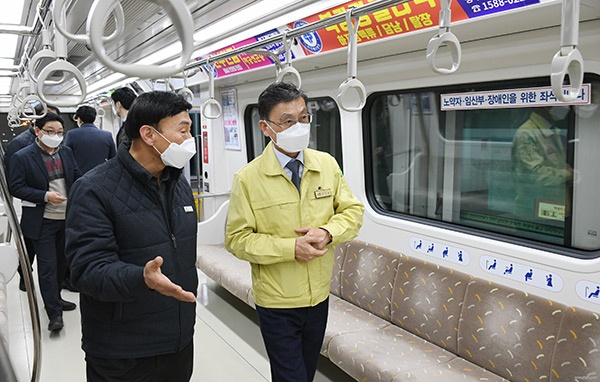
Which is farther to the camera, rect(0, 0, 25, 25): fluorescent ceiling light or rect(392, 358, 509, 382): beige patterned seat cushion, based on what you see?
rect(0, 0, 25, 25): fluorescent ceiling light

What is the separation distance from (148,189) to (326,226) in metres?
0.86

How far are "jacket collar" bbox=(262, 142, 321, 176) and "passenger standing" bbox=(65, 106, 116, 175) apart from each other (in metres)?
3.57

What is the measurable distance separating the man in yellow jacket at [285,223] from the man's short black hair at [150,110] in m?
0.59

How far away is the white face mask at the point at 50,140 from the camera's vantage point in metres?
3.90

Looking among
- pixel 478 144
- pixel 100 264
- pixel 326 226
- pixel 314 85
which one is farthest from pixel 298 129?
pixel 314 85

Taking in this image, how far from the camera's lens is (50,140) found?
3.91 meters

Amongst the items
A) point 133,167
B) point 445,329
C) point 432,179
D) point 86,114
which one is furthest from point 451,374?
point 86,114

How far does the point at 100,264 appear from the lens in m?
1.59

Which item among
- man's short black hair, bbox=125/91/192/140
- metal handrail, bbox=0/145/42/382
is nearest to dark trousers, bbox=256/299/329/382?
man's short black hair, bbox=125/91/192/140

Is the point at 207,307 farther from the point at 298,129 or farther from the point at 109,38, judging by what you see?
the point at 109,38

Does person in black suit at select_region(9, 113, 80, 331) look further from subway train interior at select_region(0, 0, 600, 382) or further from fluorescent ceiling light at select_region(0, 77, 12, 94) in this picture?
fluorescent ceiling light at select_region(0, 77, 12, 94)

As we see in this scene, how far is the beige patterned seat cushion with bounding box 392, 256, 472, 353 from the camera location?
118 inches

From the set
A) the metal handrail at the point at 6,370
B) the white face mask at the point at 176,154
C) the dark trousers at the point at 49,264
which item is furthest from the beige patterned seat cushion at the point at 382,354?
the dark trousers at the point at 49,264

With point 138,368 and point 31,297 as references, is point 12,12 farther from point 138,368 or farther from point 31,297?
point 31,297
